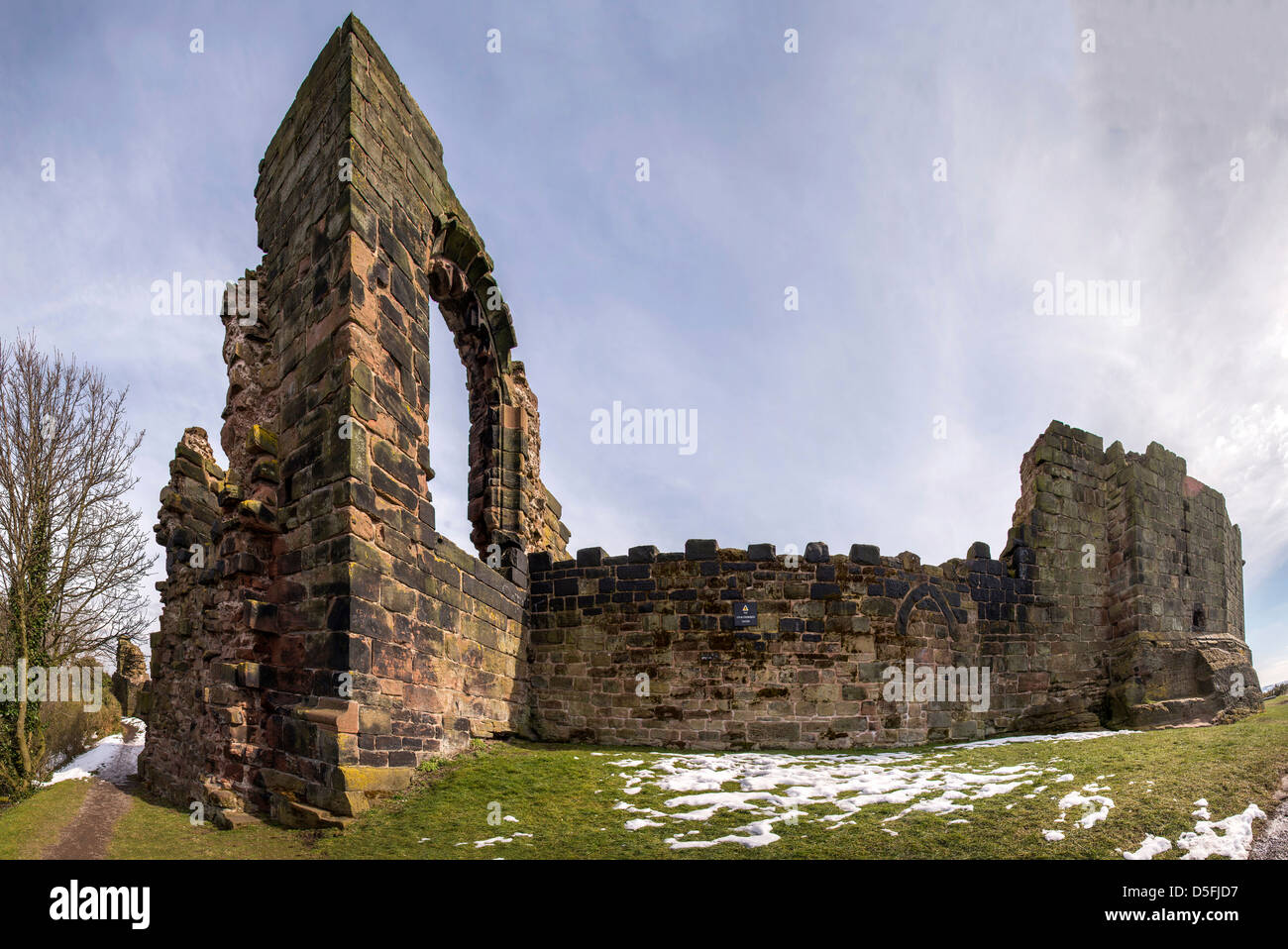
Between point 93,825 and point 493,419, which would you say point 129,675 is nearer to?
point 493,419

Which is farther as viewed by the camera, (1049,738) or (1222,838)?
(1049,738)

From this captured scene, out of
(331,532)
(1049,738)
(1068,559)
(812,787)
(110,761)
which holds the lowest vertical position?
(110,761)

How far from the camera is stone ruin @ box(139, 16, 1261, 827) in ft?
23.0

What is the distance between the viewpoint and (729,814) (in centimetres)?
671

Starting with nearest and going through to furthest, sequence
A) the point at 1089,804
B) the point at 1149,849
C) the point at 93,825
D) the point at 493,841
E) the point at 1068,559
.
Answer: the point at 1149,849, the point at 493,841, the point at 1089,804, the point at 93,825, the point at 1068,559

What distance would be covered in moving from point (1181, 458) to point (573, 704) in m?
13.1

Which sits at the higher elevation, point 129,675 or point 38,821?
point 38,821

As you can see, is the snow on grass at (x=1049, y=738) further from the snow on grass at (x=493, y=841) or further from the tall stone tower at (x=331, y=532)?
the snow on grass at (x=493, y=841)

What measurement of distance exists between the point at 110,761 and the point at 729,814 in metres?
12.7

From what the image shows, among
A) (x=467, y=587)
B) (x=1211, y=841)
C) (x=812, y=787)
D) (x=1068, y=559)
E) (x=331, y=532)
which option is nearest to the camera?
(x=1211, y=841)

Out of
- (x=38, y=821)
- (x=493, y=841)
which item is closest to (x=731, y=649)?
(x=493, y=841)

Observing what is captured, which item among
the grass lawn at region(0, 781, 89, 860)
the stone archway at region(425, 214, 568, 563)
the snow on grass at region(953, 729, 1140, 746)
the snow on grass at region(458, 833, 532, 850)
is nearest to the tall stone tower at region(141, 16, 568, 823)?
the grass lawn at region(0, 781, 89, 860)

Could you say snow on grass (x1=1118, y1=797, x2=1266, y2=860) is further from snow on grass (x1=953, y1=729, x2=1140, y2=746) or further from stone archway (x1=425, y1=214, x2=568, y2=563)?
stone archway (x1=425, y1=214, x2=568, y2=563)

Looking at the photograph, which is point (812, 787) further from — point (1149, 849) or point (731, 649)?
point (731, 649)
